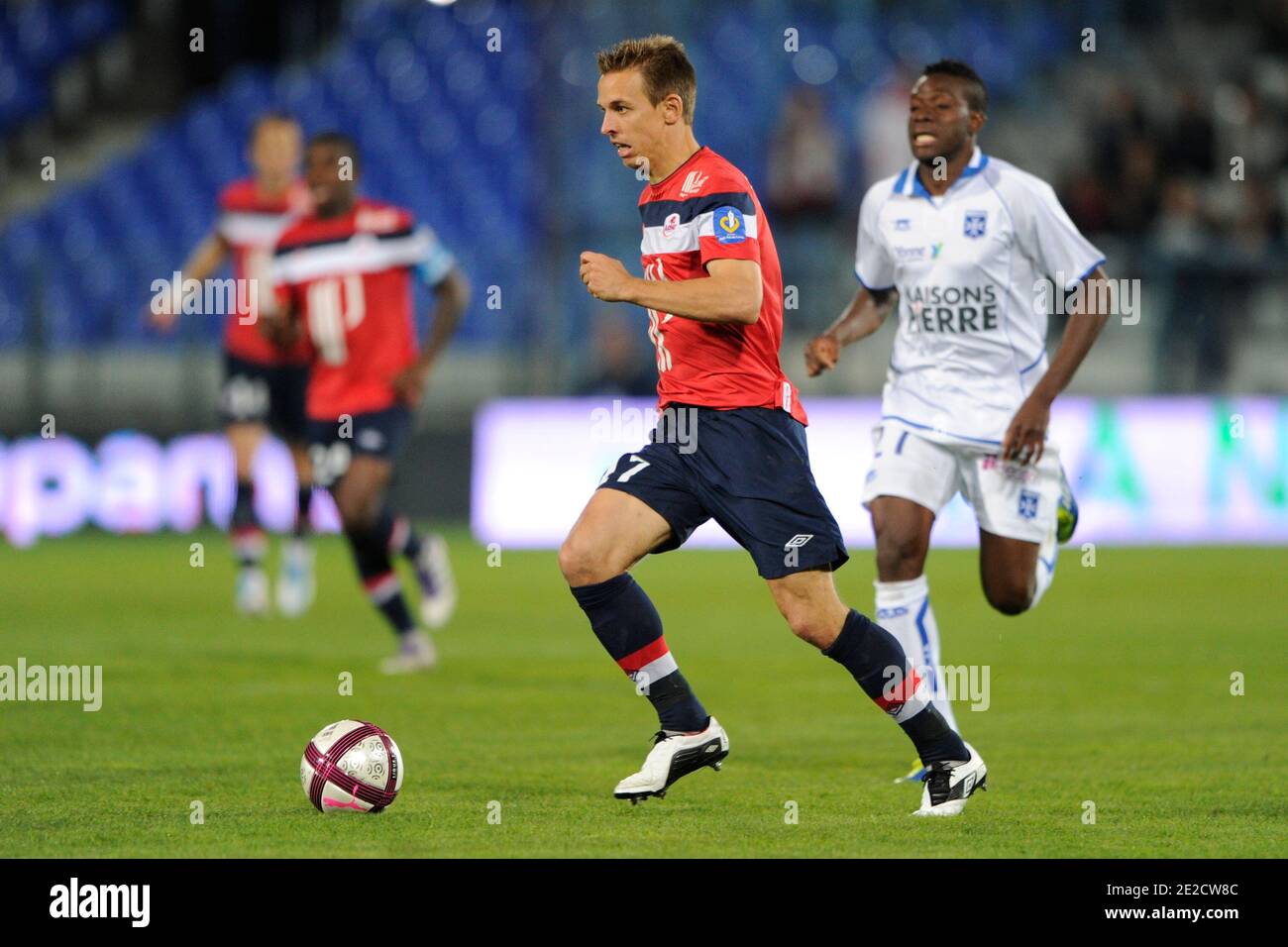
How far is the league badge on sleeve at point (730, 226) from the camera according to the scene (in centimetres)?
576

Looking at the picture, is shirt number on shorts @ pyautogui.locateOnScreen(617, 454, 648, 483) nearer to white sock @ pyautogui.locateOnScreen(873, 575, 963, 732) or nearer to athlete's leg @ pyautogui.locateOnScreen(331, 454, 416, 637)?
white sock @ pyautogui.locateOnScreen(873, 575, 963, 732)

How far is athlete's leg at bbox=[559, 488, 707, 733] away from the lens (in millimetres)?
5973

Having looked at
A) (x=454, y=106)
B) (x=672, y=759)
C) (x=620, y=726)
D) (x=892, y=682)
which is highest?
(x=454, y=106)

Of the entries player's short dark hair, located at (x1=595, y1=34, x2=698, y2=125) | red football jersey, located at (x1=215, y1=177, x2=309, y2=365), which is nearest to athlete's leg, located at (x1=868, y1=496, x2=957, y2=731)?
player's short dark hair, located at (x1=595, y1=34, x2=698, y2=125)

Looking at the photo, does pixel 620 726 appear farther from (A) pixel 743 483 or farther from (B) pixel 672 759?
(A) pixel 743 483

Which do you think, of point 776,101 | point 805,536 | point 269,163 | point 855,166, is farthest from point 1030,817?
point 776,101

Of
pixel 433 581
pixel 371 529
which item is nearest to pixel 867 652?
pixel 371 529

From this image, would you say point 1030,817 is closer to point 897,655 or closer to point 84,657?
point 897,655

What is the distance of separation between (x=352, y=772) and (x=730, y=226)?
76.5 inches

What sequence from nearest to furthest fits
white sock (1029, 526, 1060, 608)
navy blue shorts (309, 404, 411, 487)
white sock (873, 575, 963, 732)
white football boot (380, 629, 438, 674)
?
white sock (873, 575, 963, 732)
white sock (1029, 526, 1060, 608)
navy blue shorts (309, 404, 411, 487)
white football boot (380, 629, 438, 674)

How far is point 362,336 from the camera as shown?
1027 cm

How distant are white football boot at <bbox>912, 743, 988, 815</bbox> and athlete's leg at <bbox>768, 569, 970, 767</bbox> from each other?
0.09ft

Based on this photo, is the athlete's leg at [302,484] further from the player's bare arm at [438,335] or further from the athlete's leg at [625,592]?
the athlete's leg at [625,592]

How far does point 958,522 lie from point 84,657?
27.2 feet
